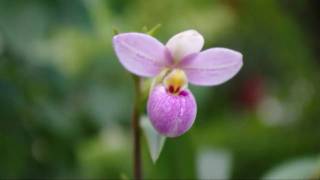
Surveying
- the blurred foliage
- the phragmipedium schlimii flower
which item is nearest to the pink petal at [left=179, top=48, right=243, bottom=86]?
the phragmipedium schlimii flower

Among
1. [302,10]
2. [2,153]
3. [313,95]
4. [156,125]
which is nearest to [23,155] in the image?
[2,153]

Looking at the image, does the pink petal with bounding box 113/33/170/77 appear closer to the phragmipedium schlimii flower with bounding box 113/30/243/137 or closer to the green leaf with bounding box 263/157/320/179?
the phragmipedium schlimii flower with bounding box 113/30/243/137

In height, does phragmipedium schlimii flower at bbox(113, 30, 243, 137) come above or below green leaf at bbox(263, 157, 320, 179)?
above

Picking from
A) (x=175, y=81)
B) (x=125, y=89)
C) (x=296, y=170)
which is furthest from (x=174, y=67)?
(x=125, y=89)

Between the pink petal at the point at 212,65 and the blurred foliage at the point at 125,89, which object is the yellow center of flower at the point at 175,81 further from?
the blurred foliage at the point at 125,89

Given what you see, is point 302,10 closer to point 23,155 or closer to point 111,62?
point 111,62

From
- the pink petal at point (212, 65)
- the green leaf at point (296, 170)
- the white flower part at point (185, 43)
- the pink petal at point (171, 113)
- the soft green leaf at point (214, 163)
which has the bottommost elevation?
the soft green leaf at point (214, 163)

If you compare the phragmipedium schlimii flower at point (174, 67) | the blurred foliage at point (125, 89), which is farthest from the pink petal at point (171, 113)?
the blurred foliage at point (125, 89)
